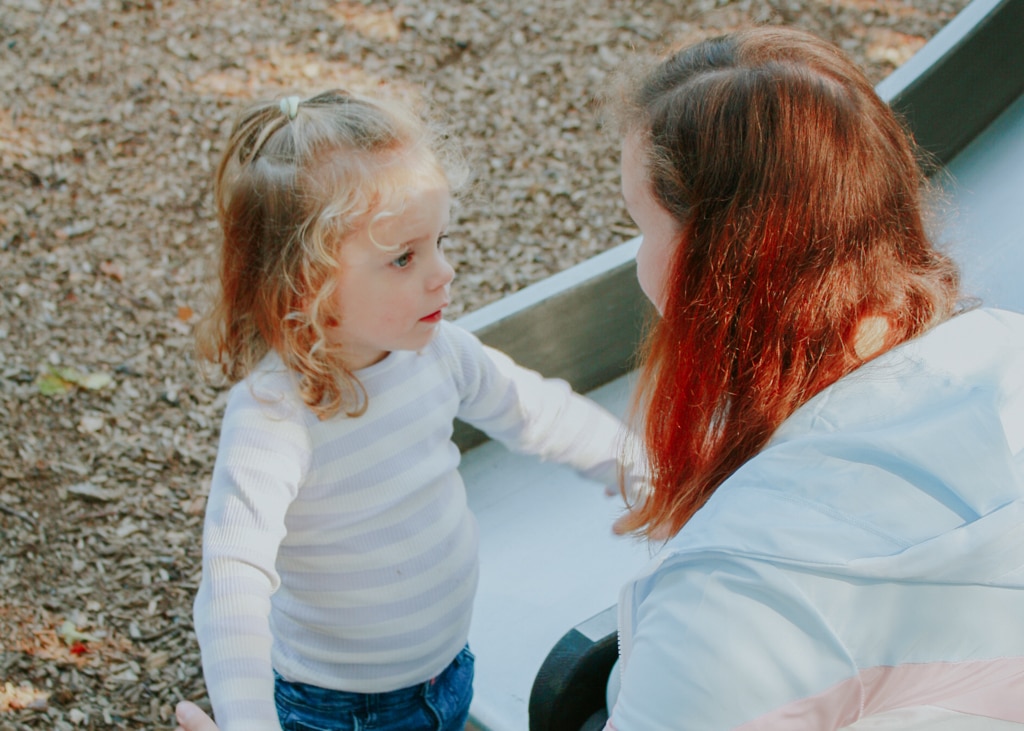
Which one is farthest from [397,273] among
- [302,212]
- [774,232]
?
[774,232]

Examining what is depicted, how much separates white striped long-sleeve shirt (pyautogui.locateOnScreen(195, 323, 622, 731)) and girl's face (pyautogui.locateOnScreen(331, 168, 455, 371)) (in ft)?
0.33

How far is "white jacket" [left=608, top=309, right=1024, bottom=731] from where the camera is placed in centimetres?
98

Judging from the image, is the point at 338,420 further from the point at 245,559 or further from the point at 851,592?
the point at 851,592

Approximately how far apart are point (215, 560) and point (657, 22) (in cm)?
332

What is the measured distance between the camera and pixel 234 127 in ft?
5.40

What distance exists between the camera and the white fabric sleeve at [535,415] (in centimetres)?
180

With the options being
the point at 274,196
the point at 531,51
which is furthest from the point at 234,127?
the point at 531,51

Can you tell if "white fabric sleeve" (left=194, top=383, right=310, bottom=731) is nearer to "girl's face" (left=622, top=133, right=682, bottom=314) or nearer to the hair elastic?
the hair elastic

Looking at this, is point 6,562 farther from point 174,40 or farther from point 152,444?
point 174,40

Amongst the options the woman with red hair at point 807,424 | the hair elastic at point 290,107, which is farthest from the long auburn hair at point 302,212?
the woman with red hair at point 807,424

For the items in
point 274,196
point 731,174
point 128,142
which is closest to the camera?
point 731,174

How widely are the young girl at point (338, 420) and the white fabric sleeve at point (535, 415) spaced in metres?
0.05

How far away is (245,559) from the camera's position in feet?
4.71

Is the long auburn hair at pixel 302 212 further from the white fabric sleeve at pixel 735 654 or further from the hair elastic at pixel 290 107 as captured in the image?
the white fabric sleeve at pixel 735 654
